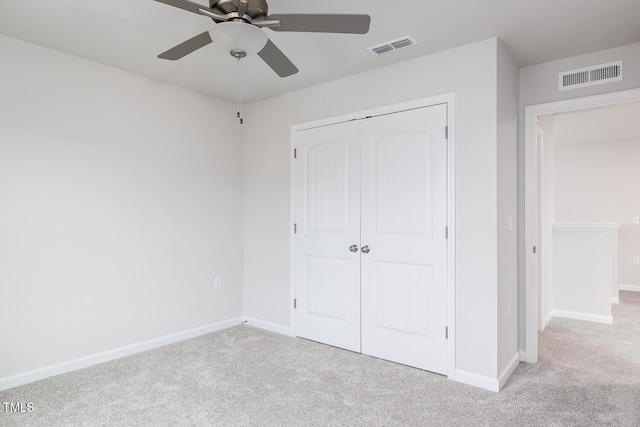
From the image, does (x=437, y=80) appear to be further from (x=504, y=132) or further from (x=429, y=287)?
(x=429, y=287)

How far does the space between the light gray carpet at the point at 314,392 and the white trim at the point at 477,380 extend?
0.06m

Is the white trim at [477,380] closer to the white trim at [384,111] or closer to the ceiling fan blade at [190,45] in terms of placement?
the white trim at [384,111]

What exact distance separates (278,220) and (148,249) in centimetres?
128

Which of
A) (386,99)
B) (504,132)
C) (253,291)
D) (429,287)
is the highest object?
(386,99)

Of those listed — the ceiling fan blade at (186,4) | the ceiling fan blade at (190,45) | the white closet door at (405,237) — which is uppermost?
the ceiling fan blade at (186,4)

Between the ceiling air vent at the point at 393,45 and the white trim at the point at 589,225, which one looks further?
the white trim at the point at 589,225

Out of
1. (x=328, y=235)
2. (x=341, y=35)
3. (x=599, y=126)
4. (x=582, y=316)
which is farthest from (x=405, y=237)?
(x=599, y=126)

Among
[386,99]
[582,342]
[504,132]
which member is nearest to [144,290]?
[386,99]

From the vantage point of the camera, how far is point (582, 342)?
3.58 metres

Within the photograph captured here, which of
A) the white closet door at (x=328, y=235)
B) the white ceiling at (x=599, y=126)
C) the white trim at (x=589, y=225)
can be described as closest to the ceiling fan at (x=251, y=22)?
the white closet door at (x=328, y=235)

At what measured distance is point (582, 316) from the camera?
438 centimetres

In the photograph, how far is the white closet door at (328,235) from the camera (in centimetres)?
336

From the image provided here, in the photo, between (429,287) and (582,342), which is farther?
(582,342)

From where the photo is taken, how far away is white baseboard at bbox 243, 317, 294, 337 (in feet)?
12.6
